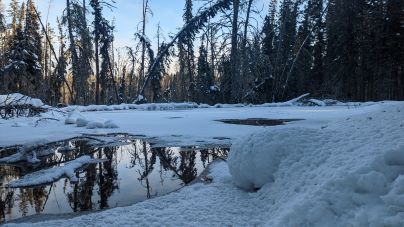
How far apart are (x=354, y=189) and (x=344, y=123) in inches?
65.9

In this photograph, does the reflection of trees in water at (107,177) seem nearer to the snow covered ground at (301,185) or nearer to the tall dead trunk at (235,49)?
the snow covered ground at (301,185)

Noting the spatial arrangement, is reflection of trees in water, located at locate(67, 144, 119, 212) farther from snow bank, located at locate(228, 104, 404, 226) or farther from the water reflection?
snow bank, located at locate(228, 104, 404, 226)

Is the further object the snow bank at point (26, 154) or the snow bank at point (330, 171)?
the snow bank at point (26, 154)

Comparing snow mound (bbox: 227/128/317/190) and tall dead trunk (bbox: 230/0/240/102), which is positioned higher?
tall dead trunk (bbox: 230/0/240/102)

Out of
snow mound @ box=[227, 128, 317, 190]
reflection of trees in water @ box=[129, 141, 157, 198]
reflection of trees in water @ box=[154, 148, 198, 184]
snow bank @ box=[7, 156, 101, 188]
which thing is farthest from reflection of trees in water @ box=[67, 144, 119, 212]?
snow mound @ box=[227, 128, 317, 190]

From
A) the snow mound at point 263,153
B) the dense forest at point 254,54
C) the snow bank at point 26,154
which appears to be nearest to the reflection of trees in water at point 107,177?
the snow bank at point 26,154

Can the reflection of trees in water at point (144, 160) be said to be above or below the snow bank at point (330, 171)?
below

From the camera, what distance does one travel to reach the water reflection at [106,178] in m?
3.52

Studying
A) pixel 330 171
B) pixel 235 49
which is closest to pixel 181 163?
pixel 330 171

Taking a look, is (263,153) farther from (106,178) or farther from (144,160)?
(144,160)

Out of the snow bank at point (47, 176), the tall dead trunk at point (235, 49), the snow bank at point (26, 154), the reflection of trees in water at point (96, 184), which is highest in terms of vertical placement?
the tall dead trunk at point (235, 49)

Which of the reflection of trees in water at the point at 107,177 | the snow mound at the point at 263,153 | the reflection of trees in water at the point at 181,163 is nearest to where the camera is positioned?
the snow mound at the point at 263,153

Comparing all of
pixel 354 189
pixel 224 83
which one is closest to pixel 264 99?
pixel 224 83

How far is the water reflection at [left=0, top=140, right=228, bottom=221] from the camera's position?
3.52 m
